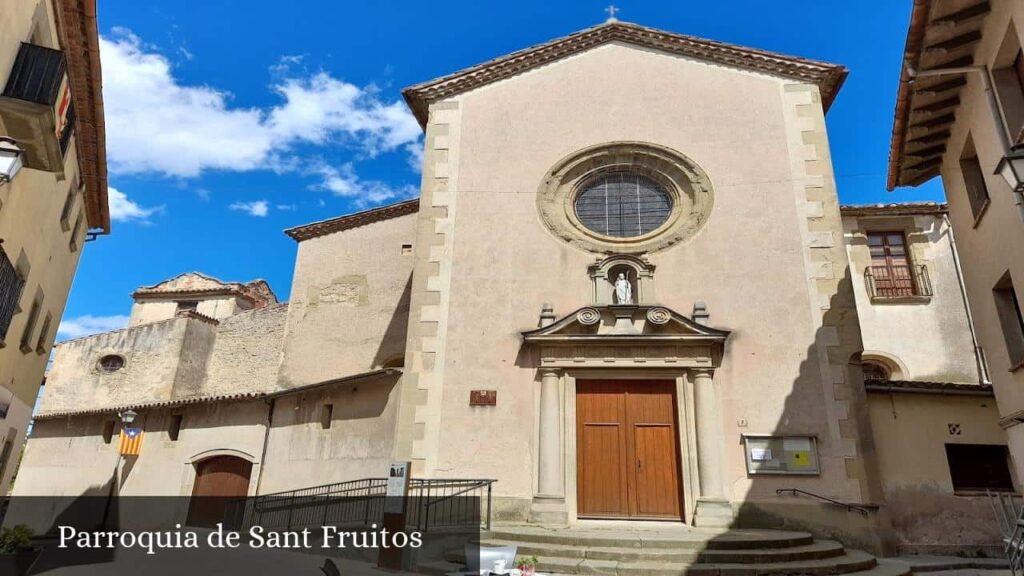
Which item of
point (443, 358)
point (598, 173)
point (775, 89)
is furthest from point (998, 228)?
point (443, 358)

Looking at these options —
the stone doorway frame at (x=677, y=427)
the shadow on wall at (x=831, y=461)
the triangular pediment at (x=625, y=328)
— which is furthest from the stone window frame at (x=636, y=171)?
the shadow on wall at (x=831, y=461)

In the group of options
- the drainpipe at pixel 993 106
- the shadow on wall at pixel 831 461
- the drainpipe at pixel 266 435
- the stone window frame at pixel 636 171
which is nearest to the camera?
the drainpipe at pixel 993 106

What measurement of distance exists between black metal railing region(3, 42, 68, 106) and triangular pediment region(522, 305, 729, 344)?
7.26 meters

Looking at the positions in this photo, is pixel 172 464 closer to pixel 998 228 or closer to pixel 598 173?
pixel 598 173

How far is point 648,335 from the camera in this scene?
10.6 m

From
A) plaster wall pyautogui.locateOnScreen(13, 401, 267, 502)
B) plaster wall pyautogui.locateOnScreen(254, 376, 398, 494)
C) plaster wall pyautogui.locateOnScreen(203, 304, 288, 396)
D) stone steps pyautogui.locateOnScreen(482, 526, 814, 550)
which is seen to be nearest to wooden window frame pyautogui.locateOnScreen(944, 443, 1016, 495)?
stone steps pyautogui.locateOnScreen(482, 526, 814, 550)

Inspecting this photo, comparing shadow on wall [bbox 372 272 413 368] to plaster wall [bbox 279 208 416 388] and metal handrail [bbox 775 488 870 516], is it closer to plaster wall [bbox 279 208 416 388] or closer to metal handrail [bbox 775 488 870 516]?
plaster wall [bbox 279 208 416 388]

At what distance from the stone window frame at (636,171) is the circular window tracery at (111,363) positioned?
2001 cm

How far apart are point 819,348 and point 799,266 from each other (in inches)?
59.8

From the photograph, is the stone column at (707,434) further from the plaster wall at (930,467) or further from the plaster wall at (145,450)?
the plaster wall at (145,450)

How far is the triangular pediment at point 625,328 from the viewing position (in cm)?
1053

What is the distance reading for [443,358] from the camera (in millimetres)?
11094

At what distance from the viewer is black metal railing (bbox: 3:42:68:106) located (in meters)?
6.80

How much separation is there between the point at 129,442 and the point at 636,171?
53.7 feet
